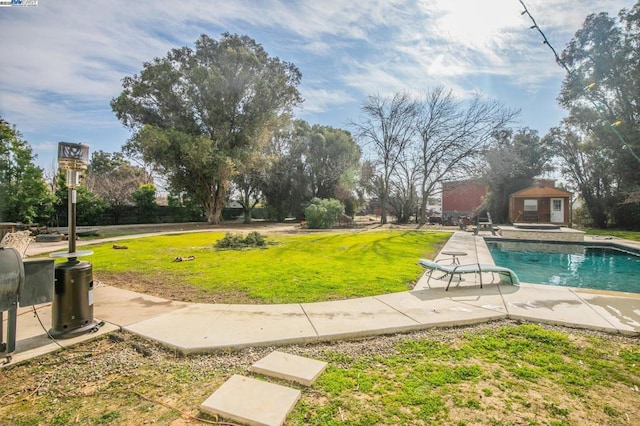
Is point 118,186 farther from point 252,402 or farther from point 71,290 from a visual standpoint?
point 252,402

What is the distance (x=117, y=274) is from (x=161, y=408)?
211 inches

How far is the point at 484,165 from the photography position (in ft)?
63.9

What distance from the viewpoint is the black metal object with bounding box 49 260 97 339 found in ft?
10.6

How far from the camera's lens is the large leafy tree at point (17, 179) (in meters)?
13.9

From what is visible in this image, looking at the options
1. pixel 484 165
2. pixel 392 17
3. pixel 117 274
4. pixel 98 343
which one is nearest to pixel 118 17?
pixel 117 274

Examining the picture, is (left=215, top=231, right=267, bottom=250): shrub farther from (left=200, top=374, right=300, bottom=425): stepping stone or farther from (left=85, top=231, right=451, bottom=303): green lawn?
(left=200, top=374, right=300, bottom=425): stepping stone

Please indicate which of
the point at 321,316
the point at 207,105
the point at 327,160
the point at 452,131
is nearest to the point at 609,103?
the point at 452,131

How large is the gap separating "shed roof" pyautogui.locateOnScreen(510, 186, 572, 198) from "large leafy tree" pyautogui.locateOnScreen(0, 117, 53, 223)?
1210 inches

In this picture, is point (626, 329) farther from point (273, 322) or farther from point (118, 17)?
point (118, 17)

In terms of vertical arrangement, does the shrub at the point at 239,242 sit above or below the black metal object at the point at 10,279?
below

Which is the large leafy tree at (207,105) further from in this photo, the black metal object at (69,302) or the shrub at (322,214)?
the black metal object at (69,302)

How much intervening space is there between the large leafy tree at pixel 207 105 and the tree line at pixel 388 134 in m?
0.07

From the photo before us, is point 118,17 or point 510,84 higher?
point 510,84

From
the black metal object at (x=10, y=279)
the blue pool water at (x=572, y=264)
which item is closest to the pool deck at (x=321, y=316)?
the black metal object at (x=10, y=279)
